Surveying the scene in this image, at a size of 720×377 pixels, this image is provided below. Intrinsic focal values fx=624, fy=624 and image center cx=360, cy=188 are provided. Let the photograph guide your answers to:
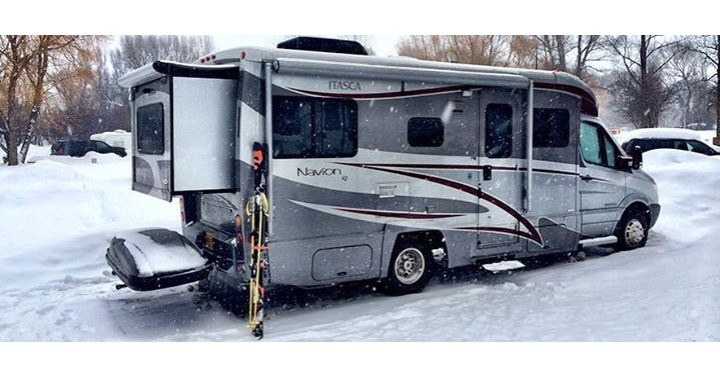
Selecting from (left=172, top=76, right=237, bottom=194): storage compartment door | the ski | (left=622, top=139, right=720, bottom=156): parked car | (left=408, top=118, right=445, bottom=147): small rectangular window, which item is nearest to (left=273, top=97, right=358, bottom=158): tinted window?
the ski

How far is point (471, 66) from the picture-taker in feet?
22.8

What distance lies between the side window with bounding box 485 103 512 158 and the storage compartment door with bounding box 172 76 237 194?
2.98 m

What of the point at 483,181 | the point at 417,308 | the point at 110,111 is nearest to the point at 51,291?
the point at 417,308

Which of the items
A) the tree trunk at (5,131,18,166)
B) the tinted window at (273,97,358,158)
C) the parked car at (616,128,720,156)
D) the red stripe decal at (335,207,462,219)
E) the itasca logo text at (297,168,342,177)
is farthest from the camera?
the parked car at (616,128,720,156)

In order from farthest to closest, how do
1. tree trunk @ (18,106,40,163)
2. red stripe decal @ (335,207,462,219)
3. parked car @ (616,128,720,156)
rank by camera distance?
1. tree trunk @ (18,106,40,163)
2. parked car @ (616,128,720,156)
3. red stripe decal @ (335,207,462,219)

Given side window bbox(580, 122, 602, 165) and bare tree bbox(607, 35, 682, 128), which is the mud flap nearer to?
side window bbox(580, 122, 602, 165)

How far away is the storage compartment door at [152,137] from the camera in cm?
612

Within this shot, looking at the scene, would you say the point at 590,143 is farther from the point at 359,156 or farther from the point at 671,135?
the point at 671,135

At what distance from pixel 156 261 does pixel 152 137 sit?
146cm

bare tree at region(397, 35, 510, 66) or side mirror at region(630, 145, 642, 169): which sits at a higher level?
bare tree at region(397, 35, 510, 66)

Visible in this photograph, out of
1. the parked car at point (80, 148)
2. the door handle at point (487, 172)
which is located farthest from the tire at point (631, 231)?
the parked car at point (80, 148)

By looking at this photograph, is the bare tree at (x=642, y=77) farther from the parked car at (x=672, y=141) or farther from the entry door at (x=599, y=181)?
the parked car at (x=672, y=141)

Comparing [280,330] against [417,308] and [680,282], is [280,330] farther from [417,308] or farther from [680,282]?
[680,282]

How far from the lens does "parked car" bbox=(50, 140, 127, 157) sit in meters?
25.9
